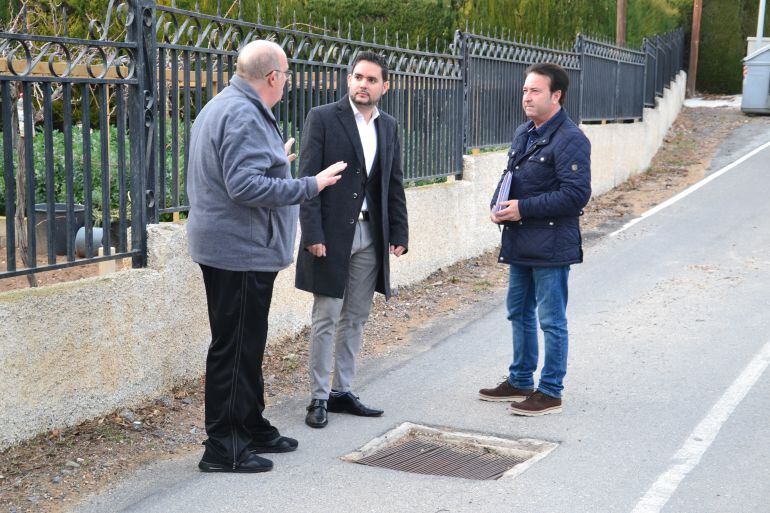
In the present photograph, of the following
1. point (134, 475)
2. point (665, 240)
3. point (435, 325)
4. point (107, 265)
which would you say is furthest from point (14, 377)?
point (665, 240)

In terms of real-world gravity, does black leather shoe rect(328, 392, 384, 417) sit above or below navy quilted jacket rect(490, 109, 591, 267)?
below

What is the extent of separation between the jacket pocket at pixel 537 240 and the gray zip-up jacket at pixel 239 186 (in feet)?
5.22

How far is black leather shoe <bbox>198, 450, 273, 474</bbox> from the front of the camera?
4848mm

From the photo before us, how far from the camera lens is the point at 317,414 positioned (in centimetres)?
558

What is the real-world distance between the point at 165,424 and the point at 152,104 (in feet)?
6.14

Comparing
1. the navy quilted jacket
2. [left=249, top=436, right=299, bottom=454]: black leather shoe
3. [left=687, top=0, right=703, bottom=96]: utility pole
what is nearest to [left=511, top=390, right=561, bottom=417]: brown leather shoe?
the navy quilted jacket

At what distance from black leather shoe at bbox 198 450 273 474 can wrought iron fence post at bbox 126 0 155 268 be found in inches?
57.2

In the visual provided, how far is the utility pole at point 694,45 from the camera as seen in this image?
30.9 meters

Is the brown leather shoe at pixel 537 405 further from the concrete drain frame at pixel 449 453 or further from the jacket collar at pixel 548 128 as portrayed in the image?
the jacket collar at pixel 548 128

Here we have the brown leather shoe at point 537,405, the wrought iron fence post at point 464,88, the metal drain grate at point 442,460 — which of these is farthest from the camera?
the wrought iron fence post at point 464,88

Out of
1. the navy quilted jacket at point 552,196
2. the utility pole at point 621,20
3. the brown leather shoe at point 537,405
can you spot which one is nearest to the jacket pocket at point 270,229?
the navy quilted jacket at point 552,196

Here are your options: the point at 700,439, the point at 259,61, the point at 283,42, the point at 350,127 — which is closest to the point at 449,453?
the point at 700,439

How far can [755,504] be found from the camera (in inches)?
174

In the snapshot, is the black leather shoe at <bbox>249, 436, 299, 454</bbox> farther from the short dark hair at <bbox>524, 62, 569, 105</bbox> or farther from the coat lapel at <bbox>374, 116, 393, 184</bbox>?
the short dark hair at <bbox>524, 62, 569, 105</bbox>
